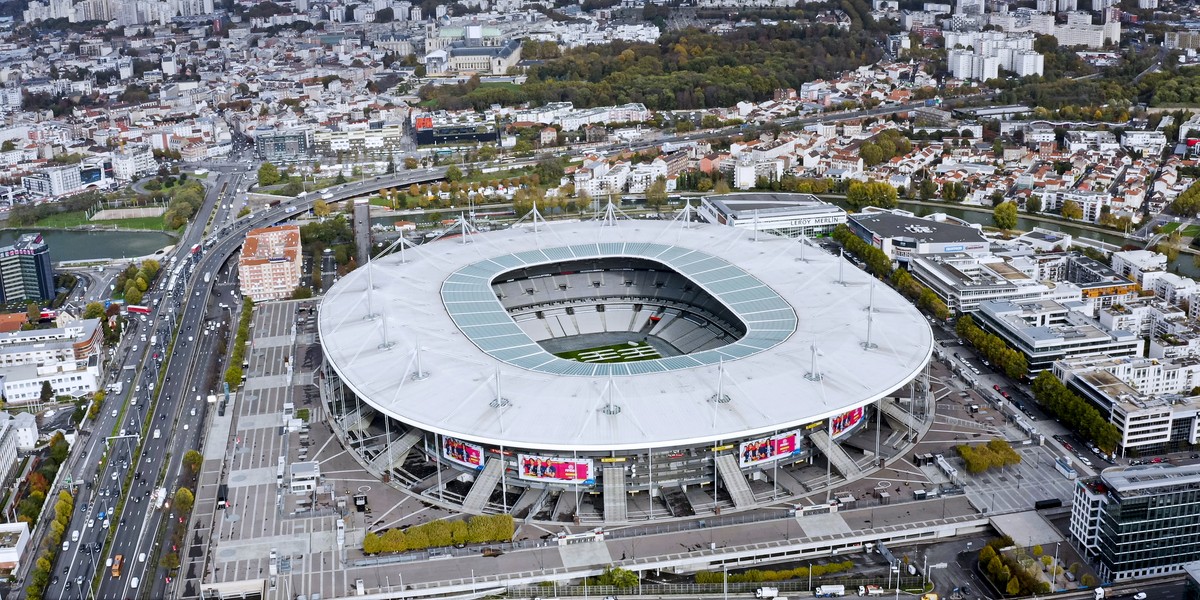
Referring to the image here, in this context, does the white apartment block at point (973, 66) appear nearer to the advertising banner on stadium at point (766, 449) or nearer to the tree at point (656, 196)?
the tree at point (656, 196)

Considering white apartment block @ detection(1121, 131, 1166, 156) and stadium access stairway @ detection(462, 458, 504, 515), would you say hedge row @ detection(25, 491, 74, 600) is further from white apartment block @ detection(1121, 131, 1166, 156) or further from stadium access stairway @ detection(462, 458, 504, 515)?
white apartment block @ detection(1121, 131, 1166, 156)

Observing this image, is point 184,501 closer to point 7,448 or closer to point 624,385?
point 7,448

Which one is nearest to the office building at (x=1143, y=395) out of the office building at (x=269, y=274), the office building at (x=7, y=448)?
the office building at (x=269, y=274)

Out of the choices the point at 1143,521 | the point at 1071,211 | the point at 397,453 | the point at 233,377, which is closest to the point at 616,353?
the point at 397,453

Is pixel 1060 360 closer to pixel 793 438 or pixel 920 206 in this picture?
pixel 793 438

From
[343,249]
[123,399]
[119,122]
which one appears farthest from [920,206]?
[119,122]
